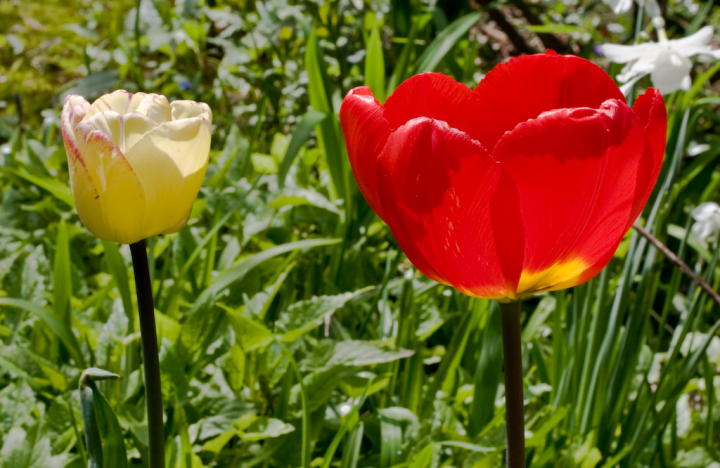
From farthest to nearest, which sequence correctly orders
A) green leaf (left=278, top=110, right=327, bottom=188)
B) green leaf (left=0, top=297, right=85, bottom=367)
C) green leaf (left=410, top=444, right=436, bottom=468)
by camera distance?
green leaf (left=278, top=110, right=327, bottom=188) → green leaf (left=0, top=297, right=85, bottom=367) → green leaf (left=410, top=444, right=436, bottom=468)

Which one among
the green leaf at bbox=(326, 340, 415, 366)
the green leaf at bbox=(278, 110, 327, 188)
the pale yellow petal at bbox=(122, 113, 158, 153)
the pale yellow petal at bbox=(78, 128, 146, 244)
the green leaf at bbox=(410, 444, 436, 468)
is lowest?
the green leaf at bbox=(410, 444, 436, 468)

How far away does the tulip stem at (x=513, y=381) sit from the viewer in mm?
517

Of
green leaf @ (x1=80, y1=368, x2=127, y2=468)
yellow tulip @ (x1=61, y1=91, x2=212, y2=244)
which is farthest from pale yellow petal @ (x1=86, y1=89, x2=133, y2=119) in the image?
green leaf @ (x1=80, y1=368, x2=127, y2=468)

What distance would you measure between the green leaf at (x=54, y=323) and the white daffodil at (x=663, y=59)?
3.16 ft

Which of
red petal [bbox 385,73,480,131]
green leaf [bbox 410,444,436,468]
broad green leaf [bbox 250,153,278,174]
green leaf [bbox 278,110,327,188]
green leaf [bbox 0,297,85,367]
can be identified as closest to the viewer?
red petal [bbox 385,73,480,131]

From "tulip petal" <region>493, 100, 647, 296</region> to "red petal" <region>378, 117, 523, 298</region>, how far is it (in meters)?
0.02

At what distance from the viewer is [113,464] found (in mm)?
663

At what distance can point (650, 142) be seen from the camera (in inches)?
20.9

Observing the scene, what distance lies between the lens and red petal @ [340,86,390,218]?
549mm

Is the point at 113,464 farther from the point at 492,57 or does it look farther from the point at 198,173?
the point at 492,57

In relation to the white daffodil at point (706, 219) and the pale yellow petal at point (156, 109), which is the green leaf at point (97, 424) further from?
the white daffodil at point (706, 219)

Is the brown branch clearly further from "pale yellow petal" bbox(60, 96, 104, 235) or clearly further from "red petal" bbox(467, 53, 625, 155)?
"pale yellow petal" bbox(60, 96, 104, 235)

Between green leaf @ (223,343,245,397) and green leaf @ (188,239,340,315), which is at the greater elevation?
green leaf @ (188,239,340,315)

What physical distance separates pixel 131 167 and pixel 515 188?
330 millimetres
